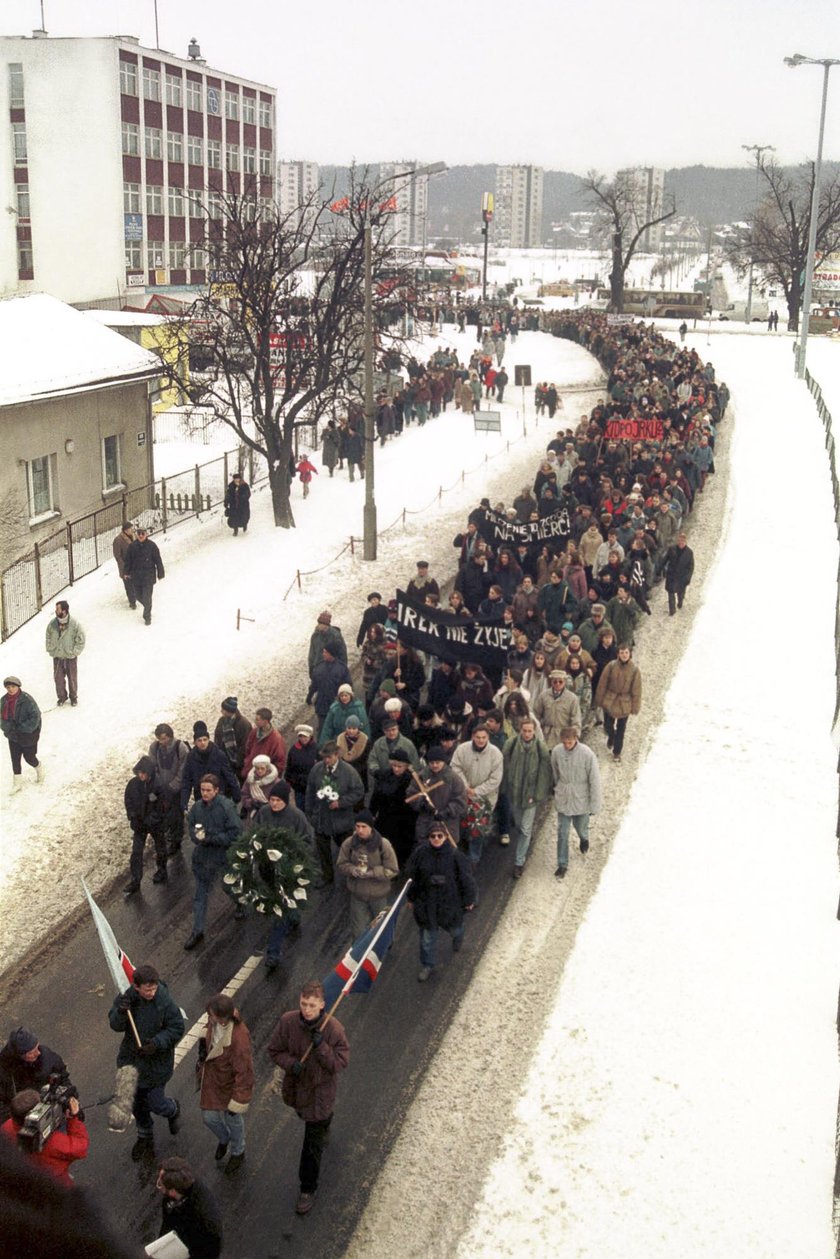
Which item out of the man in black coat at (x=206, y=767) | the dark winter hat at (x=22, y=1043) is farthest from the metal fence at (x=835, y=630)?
the man in black coat at (x=206, y=767)

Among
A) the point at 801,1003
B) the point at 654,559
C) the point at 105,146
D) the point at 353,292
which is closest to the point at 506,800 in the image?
the point at 801,1003

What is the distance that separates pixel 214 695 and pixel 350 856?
688 cm

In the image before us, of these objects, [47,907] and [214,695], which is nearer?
[47,907]

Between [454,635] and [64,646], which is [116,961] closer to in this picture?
[454,635]

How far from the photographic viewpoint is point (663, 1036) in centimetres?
952

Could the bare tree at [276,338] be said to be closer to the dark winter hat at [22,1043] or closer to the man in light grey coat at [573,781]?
the man in light grey coat at [573,781]

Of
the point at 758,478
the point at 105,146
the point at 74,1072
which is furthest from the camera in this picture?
the point at 105,146

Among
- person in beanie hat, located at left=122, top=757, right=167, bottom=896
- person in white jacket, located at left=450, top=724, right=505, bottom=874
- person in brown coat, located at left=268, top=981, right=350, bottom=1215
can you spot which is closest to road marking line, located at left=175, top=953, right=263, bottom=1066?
person in brown coat, located at left=268, top=981, right=350, bottom=1215

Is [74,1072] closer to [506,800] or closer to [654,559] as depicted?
[506,800]

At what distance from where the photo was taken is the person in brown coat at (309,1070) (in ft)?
25.5

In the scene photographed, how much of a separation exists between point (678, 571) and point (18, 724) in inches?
401

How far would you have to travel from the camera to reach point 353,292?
28.0m

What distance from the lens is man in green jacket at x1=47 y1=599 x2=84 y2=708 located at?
51.0 ft

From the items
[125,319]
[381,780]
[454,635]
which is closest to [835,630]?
[454,635]
